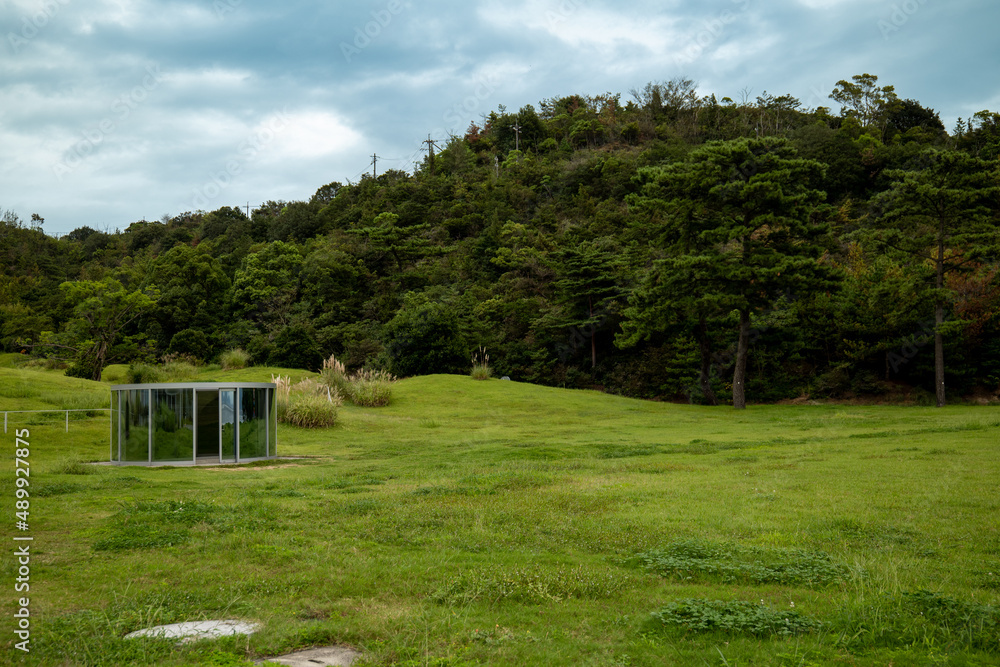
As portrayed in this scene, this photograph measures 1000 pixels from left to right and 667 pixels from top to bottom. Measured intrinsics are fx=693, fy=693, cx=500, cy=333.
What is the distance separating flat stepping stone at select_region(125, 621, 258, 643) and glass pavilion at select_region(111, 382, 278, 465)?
35.0 feet

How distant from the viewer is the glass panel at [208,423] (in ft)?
47.5

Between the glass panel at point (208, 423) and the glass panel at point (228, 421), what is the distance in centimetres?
12

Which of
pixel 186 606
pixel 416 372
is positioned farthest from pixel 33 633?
pixel 416 372

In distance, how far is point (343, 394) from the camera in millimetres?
27250

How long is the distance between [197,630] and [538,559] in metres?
A: 2.91

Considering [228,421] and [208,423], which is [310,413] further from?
[208,423]

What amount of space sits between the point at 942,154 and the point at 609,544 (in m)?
25.2

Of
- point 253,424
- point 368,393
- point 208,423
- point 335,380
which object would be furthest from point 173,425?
point 335,380

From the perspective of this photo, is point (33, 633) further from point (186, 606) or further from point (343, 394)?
point (343, 394)

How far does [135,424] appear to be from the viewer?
567 inches

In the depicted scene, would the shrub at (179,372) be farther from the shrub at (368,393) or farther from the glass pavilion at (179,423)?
the glass pavilion at (179,423)

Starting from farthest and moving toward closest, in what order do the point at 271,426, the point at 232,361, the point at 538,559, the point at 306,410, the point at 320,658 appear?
the point at 232,361
the point at 306,410
the point at 271,426
the point at 538,559
the point at 320,658

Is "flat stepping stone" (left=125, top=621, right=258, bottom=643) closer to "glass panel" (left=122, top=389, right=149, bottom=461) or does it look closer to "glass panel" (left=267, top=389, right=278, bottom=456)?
"glass panel" (left=122, top=389, right=149, bottom=461)

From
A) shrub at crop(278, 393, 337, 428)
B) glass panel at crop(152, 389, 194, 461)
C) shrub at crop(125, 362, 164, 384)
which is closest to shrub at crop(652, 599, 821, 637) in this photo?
glass panel at crop(152, 389, 194, 461)
